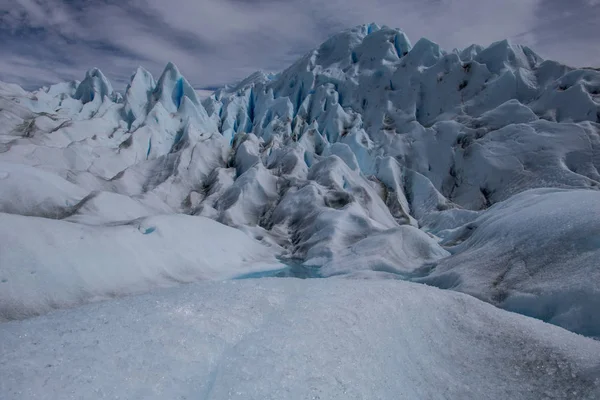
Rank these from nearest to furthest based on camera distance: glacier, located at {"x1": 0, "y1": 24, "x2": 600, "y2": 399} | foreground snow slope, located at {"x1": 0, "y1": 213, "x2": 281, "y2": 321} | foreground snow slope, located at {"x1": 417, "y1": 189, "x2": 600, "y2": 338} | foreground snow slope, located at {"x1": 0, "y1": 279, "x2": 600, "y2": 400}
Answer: foreground snow slope, located at {"x1": 0, "y1": 279, "x2": 600, "y2": 400}, glacier, located at {"x1": 0, "y1": 24, "x2": 600, "y2": 399}, foreground snow slope, located at {"x1": 417, "y1": 189, "x2": 600, "y2": 338}, foreground snow slope, located at {"x1": 0, "y1": 213, "x2": 281, "y2": 321}

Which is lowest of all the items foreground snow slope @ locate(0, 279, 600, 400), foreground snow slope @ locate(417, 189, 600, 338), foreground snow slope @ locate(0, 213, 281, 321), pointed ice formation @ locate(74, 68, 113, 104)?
foreground snow slope @ locate(0, 213, 281, 321)

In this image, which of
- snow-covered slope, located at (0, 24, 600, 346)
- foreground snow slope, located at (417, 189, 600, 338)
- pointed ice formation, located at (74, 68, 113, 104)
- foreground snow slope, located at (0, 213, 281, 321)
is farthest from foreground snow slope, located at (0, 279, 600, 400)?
pointed ice formation, located at (74, 68, 113, 104)

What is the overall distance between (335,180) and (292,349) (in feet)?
63.7

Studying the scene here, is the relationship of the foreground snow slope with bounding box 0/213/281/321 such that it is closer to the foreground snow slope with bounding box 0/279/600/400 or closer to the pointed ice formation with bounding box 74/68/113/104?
the foreground snow slope with bounding box 0/279/600/400

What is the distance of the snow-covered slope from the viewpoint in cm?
805

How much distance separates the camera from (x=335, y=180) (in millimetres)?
22375

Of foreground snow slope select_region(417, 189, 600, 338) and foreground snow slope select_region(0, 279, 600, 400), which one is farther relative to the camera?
foreground snow slope select_region(417, 189, 600, 338)

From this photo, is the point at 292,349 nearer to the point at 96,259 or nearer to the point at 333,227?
the point at 96,259

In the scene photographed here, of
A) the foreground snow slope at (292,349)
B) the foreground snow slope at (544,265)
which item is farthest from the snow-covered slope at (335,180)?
the foreground snow slope at (292,349)

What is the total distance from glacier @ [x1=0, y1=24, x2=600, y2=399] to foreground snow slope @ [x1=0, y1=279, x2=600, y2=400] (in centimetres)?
2

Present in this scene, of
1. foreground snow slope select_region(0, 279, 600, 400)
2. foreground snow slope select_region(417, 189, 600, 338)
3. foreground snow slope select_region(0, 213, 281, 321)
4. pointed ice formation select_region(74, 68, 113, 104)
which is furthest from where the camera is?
pointed ice formation select_region(74, 68, 113, 104)

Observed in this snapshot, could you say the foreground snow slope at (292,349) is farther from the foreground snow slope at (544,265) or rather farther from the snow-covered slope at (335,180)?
the snow-covered slope at (335,180)

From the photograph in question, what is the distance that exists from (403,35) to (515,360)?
43111 millimetres

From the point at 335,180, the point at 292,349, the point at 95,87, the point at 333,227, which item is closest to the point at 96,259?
the point at 292,349
